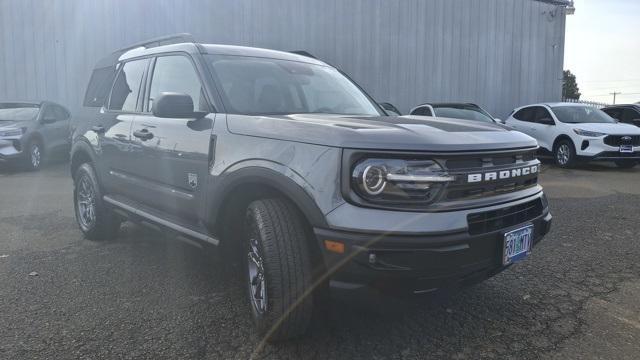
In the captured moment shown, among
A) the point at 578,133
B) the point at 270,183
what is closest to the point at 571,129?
the point at 578,133

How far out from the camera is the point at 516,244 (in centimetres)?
281

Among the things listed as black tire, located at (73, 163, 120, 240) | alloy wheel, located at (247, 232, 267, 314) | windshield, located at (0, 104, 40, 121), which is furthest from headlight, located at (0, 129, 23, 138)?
alloy wheel, located at (247, 232, 267, 314)

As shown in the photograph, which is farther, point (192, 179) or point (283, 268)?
point (192, 179)

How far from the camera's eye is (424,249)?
2.41 meters

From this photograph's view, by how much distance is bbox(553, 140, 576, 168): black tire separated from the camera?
37.2ft

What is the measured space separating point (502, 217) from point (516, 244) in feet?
0.61

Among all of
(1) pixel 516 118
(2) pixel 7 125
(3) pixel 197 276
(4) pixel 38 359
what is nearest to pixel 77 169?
(3) pixel 197 276

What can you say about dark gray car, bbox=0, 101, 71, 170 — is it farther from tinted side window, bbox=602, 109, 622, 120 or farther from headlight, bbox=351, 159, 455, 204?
tinted side window, bbox=602, 109, 622, 120

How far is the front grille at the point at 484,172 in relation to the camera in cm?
259

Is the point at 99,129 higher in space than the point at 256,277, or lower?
higher

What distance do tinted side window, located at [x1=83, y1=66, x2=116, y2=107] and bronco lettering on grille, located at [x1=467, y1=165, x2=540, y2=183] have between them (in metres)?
3.75

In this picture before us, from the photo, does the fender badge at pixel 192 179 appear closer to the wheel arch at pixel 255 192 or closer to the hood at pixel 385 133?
the wheel arch at pixel 255 192

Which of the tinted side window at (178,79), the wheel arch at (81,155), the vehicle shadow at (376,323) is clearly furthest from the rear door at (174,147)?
the wheel arch at (81,155)

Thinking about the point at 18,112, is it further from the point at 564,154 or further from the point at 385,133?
the point at 564,154
